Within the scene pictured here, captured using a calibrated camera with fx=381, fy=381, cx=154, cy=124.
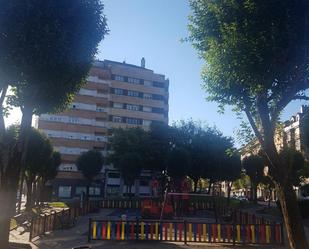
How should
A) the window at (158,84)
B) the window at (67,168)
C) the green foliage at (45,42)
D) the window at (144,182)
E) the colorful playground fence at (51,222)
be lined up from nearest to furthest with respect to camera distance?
the green foliage at (45,42), the colorful playground fence at (51,222), the window at (67,168), the window at (144,182), the window at (158,84)

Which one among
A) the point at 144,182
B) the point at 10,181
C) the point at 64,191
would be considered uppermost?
the point at 144,182

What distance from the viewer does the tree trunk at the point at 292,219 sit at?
10738 millimetres

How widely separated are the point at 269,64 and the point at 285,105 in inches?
63.6

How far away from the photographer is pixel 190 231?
17.0m

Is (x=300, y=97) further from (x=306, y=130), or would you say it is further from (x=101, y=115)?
(x=101, y=115)

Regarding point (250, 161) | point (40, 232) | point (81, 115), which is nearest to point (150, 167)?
point (250, 161)

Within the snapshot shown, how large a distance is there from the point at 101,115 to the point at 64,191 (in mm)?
15013

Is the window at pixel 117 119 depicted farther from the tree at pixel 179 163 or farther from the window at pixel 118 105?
the tree at pixel 179 163

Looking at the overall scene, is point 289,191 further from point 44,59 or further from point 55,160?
point 55,160

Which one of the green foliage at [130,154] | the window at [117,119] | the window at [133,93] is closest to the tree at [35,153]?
the green foliage at [130,154]

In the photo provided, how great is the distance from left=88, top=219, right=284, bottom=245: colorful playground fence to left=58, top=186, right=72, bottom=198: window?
48.4m

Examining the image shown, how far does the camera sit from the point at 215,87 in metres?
13.0

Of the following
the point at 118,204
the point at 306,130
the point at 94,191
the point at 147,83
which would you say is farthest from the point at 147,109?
the point at 306,130

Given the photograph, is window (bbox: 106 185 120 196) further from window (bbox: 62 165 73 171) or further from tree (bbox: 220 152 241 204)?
tree (bbox: 220 152 241 204)
